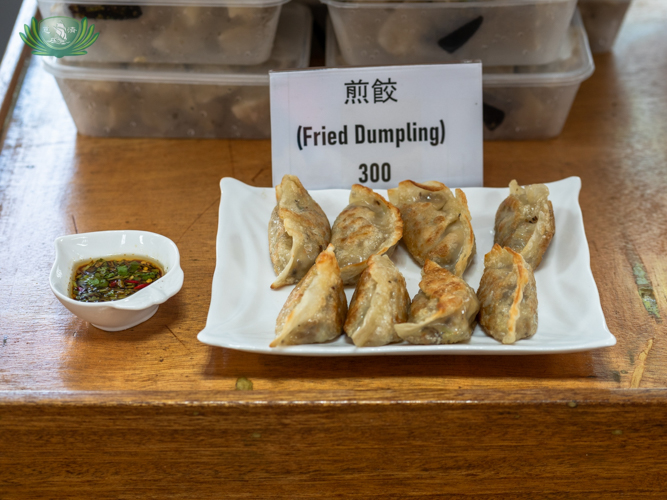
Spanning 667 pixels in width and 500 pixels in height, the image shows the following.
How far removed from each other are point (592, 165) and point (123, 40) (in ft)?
5.71

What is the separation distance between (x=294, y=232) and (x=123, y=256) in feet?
1.60

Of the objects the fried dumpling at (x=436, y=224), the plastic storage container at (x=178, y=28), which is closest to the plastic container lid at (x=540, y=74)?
the fried dumpling at (x=436, y=224)

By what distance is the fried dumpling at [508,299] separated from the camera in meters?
1.49

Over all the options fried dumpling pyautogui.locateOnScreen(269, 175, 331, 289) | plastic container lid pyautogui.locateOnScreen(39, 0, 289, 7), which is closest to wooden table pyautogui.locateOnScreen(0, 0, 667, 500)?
fried dumpling pyautogui.locateOnScreen(269, 175, 331, 289)

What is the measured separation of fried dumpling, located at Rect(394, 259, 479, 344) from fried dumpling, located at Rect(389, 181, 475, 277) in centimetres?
16

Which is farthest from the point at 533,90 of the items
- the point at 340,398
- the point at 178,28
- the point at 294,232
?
the point at 340,398

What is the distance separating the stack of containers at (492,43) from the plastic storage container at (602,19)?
444 millimetres

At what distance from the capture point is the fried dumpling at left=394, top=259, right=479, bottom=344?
1.46 m

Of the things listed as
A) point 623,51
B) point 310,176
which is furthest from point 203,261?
point 623,51

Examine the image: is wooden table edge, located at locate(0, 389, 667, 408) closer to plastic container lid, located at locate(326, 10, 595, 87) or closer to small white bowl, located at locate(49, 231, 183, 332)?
small white bowl, located at locate(49, 231, 183, 332)

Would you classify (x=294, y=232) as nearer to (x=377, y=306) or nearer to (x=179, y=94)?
(x=377, y=306)

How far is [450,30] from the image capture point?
206 cm

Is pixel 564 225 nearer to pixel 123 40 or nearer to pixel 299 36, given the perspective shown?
pixel 299 36

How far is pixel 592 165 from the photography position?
2314 millimetres
